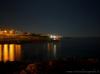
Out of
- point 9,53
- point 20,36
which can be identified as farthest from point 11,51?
point 20,36

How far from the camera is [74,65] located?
21.8 m

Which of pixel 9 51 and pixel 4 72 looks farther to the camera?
pixel 9 51

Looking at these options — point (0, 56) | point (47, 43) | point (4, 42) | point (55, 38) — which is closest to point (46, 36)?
point (47, 43)

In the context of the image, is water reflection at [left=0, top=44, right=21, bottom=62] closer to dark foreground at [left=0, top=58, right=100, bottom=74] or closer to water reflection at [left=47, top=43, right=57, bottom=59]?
water reflection at [left=47, top=43, right=57, bottom=59]

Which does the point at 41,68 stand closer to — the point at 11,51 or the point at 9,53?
the point at 9,53

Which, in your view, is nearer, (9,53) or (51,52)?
(9,53)

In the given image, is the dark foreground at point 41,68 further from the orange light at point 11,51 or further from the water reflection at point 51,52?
the water reflection at point 51,52

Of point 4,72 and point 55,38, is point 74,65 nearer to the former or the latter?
point 4,72

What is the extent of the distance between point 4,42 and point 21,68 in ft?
80.1

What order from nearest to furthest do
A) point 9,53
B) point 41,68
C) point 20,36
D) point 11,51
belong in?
point 41,68 < point 9,53 < point 11,51 < point 20,36

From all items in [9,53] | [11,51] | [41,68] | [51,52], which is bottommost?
[51,52]

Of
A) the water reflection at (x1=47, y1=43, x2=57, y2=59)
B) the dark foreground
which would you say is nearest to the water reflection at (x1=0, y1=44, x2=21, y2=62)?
the water reflection at (x1=47, y1=43, x2=57, y2=59)

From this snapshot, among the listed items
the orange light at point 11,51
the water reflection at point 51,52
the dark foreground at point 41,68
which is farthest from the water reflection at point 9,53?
the dark foreground at point 41,68

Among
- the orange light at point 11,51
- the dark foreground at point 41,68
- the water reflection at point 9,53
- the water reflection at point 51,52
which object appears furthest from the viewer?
the water reflection at point 51,52
